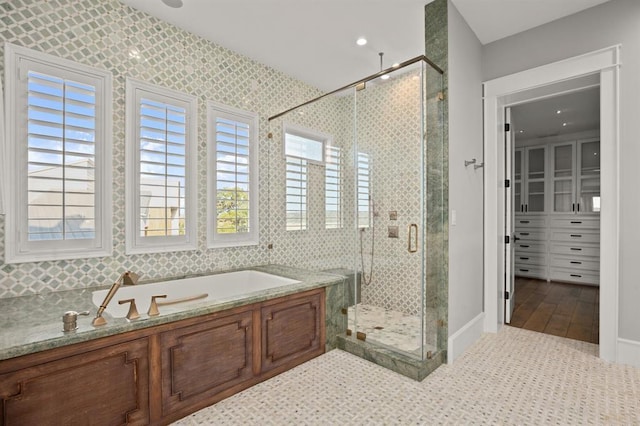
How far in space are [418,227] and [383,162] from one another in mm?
754

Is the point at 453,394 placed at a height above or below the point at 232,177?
below

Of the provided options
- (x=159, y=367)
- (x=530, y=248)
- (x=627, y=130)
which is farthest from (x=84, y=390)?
(x=530, y=248)

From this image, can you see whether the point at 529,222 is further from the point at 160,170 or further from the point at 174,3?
the point at 174,3

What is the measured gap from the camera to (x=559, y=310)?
4.01 meters

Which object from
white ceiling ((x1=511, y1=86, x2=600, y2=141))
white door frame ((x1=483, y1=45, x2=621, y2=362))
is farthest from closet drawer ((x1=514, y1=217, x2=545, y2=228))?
white door frame ((x1=483, y1=45, x2=621, y2=362))

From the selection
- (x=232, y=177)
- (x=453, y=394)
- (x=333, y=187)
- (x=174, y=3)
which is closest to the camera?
(x=453, y=394)

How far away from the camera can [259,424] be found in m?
1.86

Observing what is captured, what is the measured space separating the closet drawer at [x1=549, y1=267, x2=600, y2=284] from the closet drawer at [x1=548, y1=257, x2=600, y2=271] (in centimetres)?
7

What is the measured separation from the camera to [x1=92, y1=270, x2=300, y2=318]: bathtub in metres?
2.55

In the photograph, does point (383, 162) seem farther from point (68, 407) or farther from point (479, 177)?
point (68, 407)

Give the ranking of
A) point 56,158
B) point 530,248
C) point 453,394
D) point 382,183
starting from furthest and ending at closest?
1. point 530,248
2. point 382,183
3. point 56,158
4. point 453,394

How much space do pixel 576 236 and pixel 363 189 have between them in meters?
4.77

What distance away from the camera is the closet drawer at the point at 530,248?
19.5ft

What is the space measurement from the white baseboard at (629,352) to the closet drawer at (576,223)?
3.61 meters
